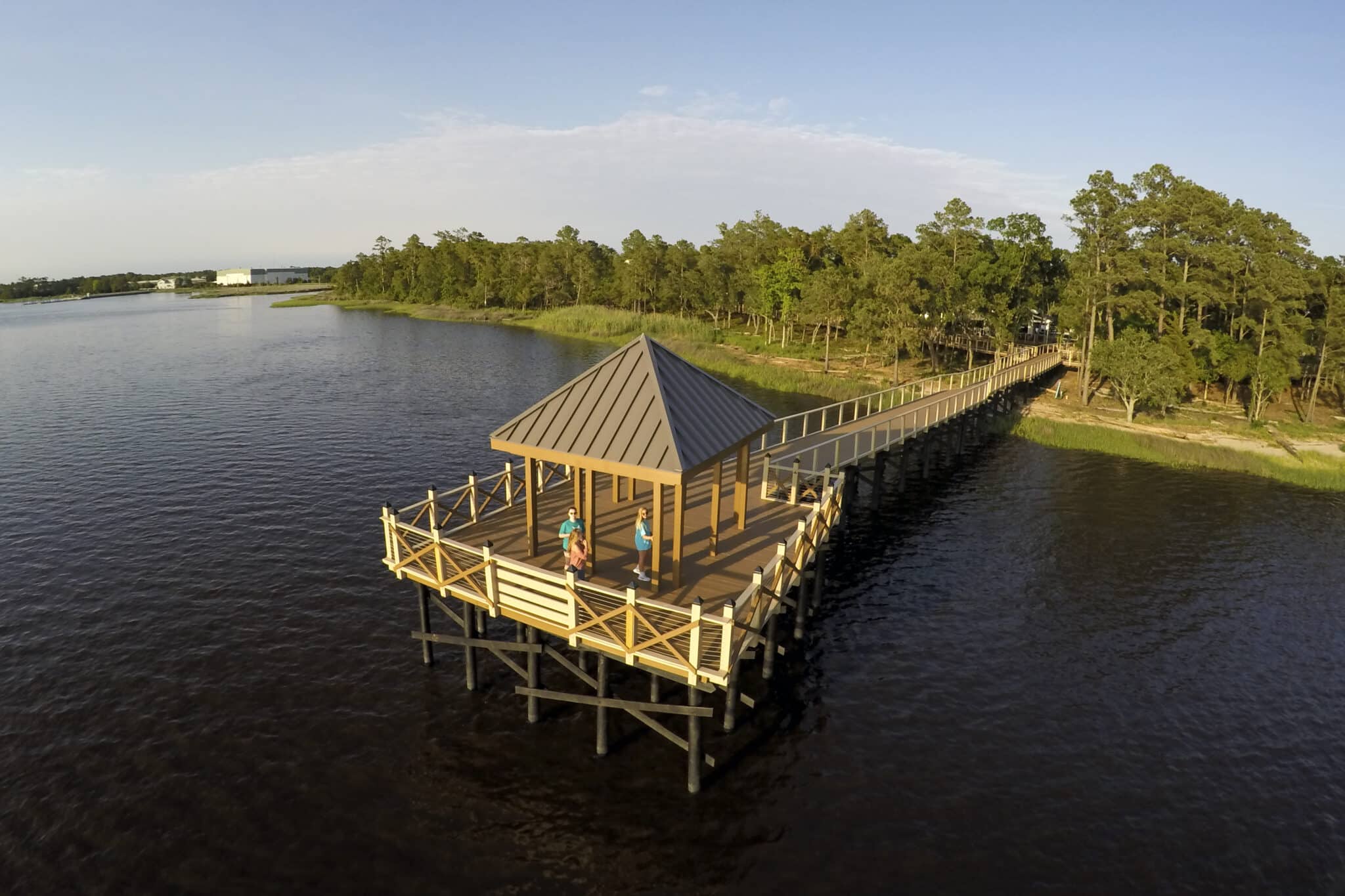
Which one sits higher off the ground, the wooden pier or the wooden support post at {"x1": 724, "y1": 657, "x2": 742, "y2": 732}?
the wooden pier

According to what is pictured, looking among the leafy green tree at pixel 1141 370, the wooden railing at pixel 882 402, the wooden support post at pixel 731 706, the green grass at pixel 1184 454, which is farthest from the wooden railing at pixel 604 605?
the leafy green tree at pixel 1141 370

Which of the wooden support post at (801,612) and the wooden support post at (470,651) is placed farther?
the wooden support post at (801,612)

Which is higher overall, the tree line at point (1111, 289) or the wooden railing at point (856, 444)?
the tree line at point (1111, 289)

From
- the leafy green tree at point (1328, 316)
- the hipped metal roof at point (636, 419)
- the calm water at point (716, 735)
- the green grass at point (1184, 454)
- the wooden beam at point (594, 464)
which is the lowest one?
the calm water at point (716, 735)

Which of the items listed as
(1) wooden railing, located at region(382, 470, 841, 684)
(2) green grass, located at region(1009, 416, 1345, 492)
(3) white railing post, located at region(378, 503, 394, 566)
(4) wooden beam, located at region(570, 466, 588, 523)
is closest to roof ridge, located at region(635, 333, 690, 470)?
(4) wooden beam, located at region(570, 466, 588, 523)

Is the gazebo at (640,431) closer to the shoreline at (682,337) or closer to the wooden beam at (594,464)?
the wooden beam at (594,464)

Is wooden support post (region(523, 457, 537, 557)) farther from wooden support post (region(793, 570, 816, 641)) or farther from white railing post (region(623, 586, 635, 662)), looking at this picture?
wooden support post (region(793, 570, 816, 641))

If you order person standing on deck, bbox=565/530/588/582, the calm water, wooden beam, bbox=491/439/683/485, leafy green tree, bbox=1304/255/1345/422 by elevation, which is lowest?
the calm water
